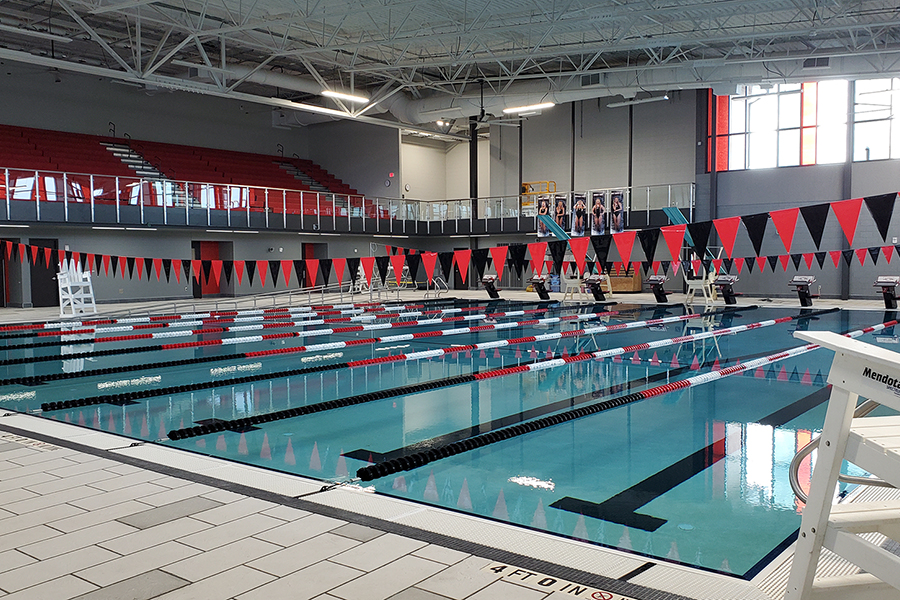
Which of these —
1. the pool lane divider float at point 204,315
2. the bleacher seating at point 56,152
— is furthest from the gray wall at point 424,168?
the bleacher seating at point 56,152

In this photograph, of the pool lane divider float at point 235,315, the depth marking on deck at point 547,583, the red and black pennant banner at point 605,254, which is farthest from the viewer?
the pool lane divider float at point 235,315

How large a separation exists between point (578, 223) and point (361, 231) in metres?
7.04

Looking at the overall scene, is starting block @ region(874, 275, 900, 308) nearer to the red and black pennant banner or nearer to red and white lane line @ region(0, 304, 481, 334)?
the red and black pennant banner

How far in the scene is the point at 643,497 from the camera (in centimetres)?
349

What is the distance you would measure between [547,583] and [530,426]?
2.60 metres

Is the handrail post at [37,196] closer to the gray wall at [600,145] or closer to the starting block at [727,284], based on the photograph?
the starting block at [727,284]

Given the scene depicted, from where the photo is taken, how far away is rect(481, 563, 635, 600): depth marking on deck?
215cm

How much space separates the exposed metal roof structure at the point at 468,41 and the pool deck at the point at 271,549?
32.4 ft

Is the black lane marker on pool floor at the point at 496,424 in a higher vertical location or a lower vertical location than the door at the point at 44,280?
lower

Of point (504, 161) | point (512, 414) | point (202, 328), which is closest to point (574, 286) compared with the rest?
point (504, 161)

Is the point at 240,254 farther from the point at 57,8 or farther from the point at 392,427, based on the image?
the point at 392,427

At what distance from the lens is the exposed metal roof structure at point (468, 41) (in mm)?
13367

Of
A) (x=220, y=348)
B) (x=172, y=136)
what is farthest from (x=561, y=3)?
(x=172, y=136)

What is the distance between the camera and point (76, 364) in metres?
8.25
